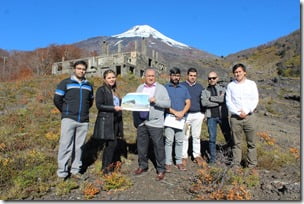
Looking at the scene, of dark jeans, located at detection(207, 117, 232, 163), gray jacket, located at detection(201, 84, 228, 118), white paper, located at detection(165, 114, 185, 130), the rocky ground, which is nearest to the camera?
the rocky ground

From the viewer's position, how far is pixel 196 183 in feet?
18.4

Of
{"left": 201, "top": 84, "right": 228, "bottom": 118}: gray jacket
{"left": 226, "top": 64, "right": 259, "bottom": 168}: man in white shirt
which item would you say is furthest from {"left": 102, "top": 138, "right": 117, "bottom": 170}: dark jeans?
{"left": 226, "top": 64, "right": 259, "bottom": 168}: man in white shirt

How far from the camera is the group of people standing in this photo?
571 cm

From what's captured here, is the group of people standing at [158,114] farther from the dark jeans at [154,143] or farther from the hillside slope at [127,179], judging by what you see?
the hillside slope at [127,179]

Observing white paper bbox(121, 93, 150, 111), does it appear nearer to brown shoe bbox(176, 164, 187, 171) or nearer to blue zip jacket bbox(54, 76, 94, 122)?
blue zip jacket bbox(54, 76, 94, 122)

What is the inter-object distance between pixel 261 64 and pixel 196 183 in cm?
7313

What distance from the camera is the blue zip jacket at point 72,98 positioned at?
18.6ft

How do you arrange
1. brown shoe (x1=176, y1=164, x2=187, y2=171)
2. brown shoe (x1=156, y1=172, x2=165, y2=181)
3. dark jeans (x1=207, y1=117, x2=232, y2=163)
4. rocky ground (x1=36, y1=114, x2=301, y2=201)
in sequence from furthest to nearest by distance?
dark jeans (x1=207, y1=117, x2=232, y2=163) → brown shoe (x1=176, y1=164, x2=187, y2=171) → brown shoe (x1=156, y1=172, x2=165, y2=181) → rocky ground (x1=36, y1=114, x2=301, y2=201)

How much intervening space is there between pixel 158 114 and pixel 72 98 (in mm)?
1575

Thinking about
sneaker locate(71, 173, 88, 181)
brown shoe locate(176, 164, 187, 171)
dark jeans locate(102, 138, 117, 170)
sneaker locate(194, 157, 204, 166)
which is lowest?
sneaker locate(71, 173, 88, 181)

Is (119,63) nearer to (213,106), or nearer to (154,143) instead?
(213,106)

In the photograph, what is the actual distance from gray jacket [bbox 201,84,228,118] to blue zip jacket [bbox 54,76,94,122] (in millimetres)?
2409

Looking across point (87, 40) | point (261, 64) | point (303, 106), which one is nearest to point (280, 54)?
point (261, 64)

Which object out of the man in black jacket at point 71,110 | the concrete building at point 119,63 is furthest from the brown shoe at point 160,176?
the concrete building at point 119,63
